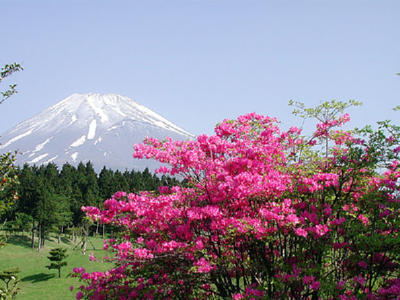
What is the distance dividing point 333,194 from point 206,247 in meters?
3.08

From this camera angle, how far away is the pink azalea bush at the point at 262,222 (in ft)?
24.8

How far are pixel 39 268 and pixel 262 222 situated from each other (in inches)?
1700

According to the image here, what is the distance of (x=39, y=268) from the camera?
44000 mm

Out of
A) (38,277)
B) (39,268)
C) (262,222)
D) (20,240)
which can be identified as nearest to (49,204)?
(20,240)

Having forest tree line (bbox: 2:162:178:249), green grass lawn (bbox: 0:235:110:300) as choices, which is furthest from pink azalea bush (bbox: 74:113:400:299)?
forest tree line (bbox: 2:162:178:249)

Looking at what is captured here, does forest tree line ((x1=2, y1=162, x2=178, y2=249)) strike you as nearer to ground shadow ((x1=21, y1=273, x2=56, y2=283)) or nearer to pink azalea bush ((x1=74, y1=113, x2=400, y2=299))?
ground shadow ((x1=21, y1=273, x2=56, y2=283))

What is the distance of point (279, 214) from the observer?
7387 mm

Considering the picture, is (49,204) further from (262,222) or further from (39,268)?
(262,222)

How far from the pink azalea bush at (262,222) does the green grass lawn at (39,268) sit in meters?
20.9

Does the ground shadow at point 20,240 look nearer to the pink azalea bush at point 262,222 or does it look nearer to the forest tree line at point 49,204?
the forest tree line at point 49,204

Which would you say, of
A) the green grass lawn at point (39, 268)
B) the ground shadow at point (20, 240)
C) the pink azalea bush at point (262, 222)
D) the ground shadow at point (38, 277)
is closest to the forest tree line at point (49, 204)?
the ground shadow at point (20, 240)

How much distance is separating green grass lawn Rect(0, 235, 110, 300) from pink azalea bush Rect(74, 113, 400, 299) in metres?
20.9

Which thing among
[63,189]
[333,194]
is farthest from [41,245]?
[333,194]

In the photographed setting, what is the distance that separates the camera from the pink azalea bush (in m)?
7.56
